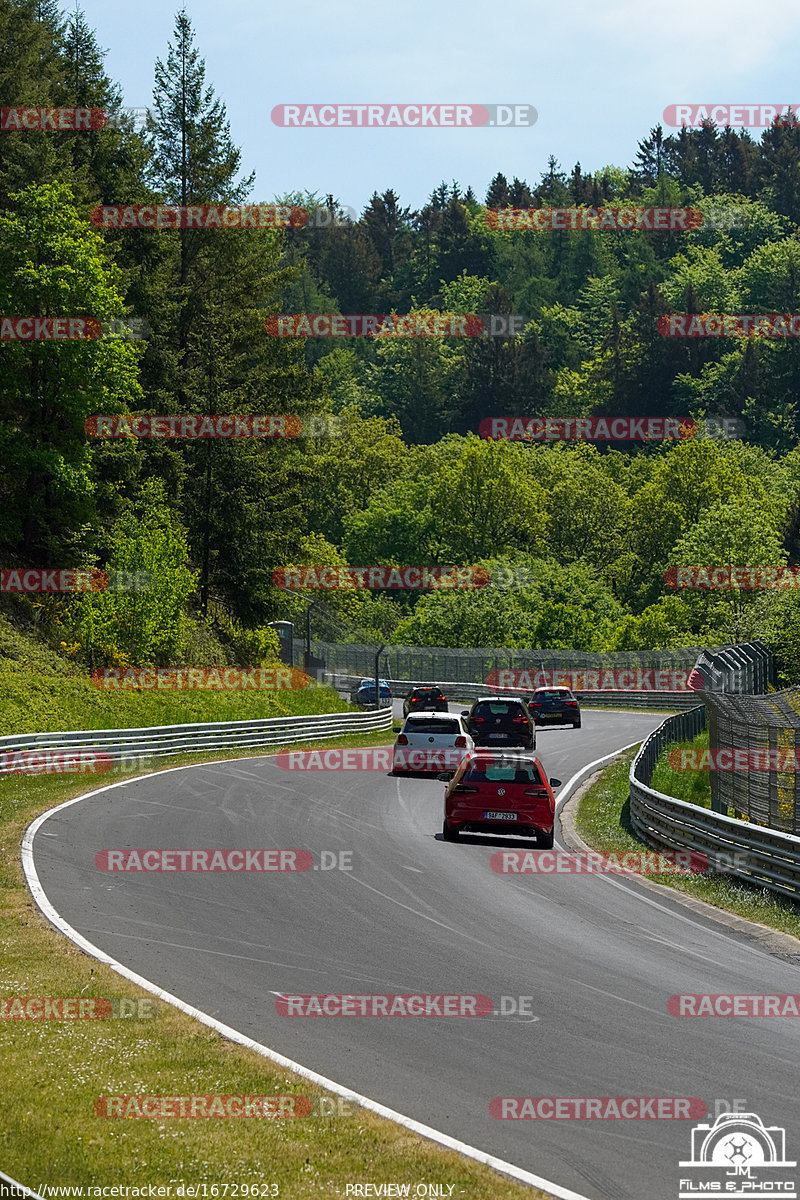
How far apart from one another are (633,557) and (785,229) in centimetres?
9754

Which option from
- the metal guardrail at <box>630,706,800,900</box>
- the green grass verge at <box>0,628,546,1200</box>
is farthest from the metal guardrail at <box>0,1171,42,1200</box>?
the metal guardrail at <box>630,706,800,900</box>

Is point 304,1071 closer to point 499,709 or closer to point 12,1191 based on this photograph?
point 12,1191

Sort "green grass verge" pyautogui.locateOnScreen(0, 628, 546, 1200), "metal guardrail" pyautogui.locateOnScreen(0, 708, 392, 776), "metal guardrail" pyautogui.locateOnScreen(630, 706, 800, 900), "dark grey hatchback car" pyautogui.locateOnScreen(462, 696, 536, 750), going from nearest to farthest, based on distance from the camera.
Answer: "green grass verge" pyautogui.locateOnScreen(0, 628, 546, 1200) → "metal guardrail" pyautogui.locateOnScreen(630, 706, 800, 900) → "metal guardrail" pyautogui.locateOnScreen(0, 708, 392, 776) → "dark grey hatchback car" pyautogui.locateOnScreen(462, 696, 536, 750)

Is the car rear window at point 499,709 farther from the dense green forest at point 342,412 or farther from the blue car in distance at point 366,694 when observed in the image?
the blue car in distance at point 366,694

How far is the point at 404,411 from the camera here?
158000 millimetres

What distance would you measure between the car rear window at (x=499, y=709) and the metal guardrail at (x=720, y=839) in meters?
9.27

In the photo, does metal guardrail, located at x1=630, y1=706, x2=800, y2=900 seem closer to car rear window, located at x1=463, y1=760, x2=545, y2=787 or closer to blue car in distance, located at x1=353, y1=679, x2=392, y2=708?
car rear window, located at x1=463, y1=760, x2=545, y2=787

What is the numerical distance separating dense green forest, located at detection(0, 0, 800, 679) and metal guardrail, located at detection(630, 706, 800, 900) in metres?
26.3

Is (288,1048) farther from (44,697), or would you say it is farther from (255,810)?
(44,697)

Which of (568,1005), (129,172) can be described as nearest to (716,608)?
(129,172)

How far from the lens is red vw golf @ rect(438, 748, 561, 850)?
65.9 feet

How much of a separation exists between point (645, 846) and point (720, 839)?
138 inches

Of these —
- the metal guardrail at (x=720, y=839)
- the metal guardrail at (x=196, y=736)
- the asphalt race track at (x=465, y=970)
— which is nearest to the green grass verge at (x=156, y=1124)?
the asphalt race track at (x=465, y=970)

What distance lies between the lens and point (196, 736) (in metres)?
38.5
